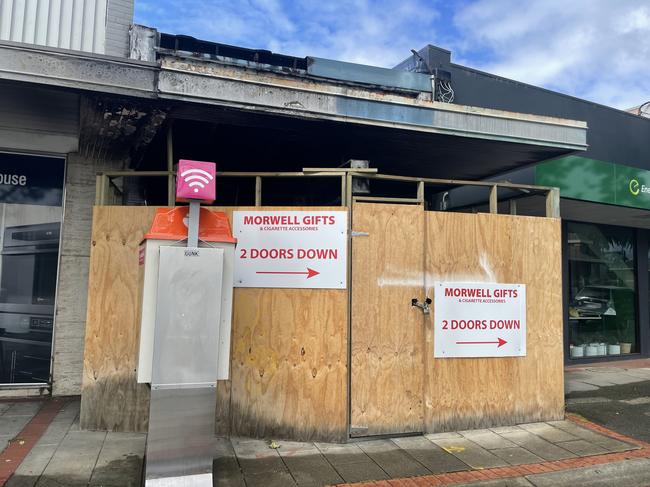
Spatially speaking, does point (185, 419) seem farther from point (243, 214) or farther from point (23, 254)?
point (23, 254)

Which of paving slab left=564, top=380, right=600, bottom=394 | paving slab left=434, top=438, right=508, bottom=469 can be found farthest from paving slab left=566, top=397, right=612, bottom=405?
paving slab left=434, top=438, right=508, bottom=469

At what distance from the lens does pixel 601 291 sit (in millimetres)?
10852

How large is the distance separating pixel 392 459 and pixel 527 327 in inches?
93.9

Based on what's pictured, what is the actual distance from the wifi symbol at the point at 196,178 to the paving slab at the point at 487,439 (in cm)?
387

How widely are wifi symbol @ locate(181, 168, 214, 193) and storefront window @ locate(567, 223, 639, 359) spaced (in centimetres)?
884

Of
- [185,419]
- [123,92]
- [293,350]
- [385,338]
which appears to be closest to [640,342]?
[385,338]

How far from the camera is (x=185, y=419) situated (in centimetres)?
382

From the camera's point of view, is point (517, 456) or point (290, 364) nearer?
point (517, 456)

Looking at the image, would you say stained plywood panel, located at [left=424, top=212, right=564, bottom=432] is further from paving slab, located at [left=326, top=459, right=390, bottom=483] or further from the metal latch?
paving slab, located at [left=326, top=459, right=390, bottom=483]

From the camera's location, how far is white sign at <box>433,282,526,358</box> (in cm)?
558

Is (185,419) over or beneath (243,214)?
beneath

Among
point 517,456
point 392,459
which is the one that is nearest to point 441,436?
point 517,456

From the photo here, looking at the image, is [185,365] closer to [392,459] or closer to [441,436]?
[392,459]

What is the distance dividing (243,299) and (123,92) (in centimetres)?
230
